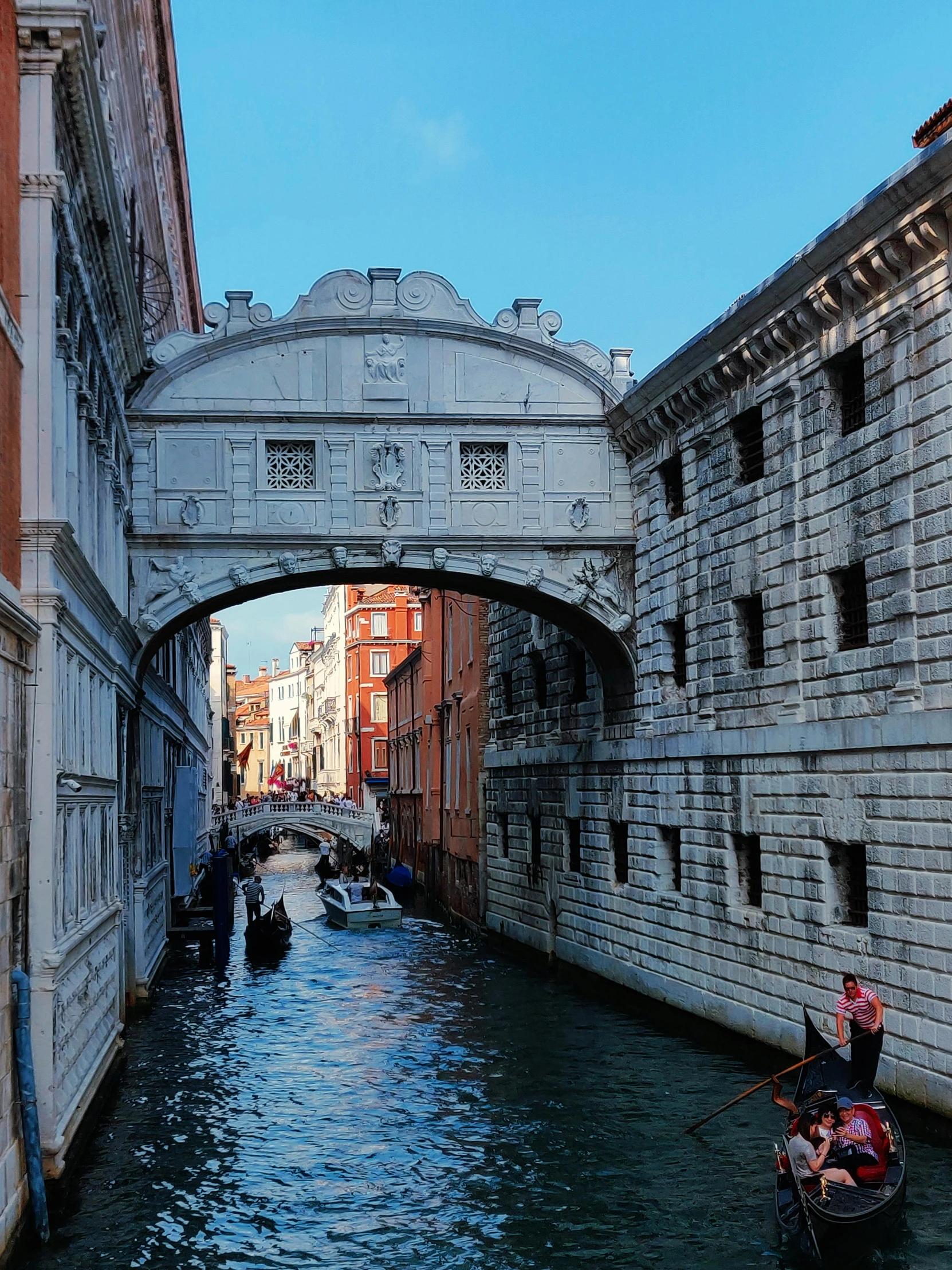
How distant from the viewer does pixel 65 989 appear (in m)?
10.6

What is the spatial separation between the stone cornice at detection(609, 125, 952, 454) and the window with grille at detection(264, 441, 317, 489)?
161 inches

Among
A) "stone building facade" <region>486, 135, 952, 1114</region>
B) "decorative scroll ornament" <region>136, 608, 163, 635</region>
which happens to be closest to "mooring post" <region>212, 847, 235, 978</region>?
"stone building facade" <region>486, 135, 952, 1114</region>

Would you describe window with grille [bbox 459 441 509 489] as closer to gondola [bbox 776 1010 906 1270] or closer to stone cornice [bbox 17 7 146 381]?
stone cornice [bbox 17 7 146 381]

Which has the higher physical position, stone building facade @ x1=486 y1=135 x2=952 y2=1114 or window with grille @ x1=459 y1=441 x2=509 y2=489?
window with grille @ x1=459 y1=441 x2=509 y2=489

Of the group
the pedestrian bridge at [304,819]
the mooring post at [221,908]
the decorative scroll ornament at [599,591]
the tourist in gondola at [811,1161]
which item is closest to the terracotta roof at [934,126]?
the decorative scroll ornament at [599,591]

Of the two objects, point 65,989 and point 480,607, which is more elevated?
point 480,607

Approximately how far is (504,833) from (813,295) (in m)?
15.1

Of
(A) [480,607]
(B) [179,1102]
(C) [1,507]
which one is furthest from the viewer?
(A) [480,607]

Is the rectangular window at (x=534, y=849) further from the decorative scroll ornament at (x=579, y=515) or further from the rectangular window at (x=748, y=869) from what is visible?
the rectangular window at (x=748, y=869)

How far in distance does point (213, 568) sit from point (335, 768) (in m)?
60.5

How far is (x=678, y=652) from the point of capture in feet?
60.2

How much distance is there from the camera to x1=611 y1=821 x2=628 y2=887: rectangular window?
2028 cm

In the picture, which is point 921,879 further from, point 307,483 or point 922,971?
point 307,483

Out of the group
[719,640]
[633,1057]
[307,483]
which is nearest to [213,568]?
[307,483]
